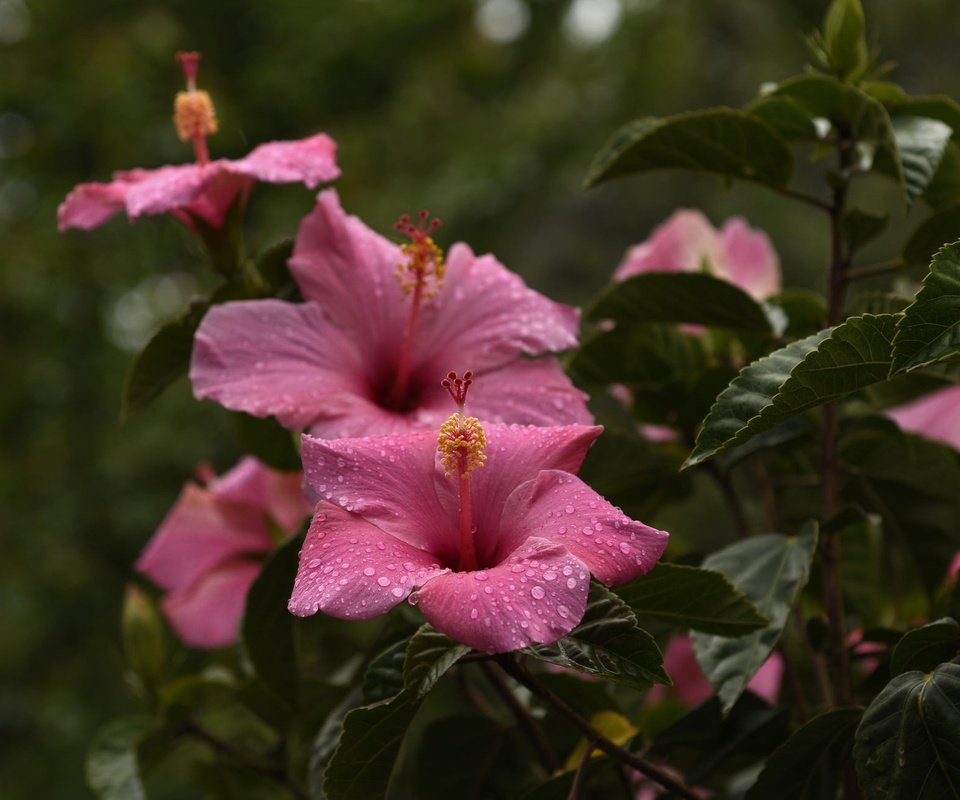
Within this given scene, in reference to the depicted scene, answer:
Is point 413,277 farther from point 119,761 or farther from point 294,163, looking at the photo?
point 119,761

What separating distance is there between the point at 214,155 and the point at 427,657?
13.4 feet

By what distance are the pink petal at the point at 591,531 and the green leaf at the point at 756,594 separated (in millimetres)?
134

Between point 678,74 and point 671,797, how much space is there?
4884 mm

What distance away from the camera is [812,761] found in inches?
25.1

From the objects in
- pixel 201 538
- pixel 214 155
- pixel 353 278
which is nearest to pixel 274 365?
pixel 353 278

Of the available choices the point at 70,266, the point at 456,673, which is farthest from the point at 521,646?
the point at 70,266

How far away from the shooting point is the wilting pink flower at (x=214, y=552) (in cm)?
92

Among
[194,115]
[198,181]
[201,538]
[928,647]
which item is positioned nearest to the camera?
[928,647]

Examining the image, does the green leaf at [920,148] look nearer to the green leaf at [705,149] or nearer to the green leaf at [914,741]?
the green leaf at [705,149]

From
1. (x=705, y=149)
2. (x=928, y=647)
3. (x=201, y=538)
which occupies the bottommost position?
(x=201, y=538)

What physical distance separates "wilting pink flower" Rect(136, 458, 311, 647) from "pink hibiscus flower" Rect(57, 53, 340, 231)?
0.23 m

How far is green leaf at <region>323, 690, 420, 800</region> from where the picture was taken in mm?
557

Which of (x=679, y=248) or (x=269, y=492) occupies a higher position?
(x=679, y=248)

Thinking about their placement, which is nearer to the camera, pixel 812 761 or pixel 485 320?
pixel 812 761
